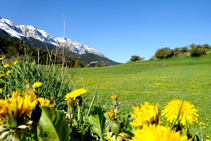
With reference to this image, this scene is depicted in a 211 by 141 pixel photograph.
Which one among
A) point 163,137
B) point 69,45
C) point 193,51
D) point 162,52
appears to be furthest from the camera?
point 162,52

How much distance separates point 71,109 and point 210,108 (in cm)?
520

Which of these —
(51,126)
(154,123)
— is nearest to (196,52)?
(154,123)

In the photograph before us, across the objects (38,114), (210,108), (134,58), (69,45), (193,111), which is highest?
(134,58)

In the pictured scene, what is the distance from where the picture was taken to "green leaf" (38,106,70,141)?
29cm

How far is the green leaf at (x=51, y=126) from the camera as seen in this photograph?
0.94 ft

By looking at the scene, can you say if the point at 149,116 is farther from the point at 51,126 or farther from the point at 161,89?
the point at 161,89

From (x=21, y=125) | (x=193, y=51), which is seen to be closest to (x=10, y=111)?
(x=21, y=125)

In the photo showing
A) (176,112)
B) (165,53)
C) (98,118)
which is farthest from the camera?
(165,53)

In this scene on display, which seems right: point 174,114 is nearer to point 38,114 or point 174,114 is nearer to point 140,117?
point 140,117

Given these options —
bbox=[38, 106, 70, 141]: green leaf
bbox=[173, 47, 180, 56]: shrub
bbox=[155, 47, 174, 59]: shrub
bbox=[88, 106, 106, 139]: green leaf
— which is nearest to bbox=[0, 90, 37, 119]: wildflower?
bbox=[38, 106, 70, 141]: green leaf

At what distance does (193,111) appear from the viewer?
68 cm

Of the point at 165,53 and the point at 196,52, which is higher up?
the point at 165,53

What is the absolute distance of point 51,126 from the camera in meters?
0.30

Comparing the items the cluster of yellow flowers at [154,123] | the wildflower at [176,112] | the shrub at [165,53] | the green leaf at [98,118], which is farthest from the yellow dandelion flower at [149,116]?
the shrub at [165,53]
